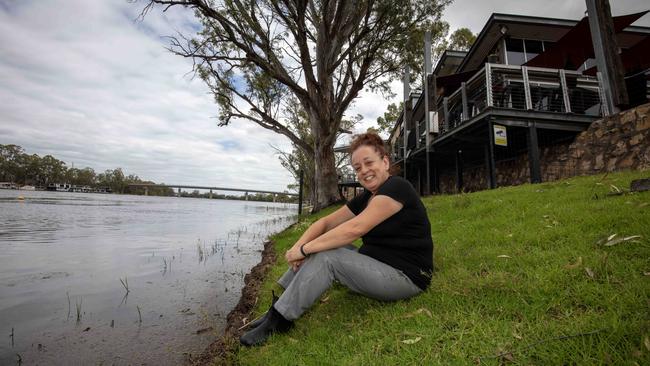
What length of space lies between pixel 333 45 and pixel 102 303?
1232 cm

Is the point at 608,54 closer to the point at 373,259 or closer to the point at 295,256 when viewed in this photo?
the point at 373,259

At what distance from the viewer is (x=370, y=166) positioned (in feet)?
8.66

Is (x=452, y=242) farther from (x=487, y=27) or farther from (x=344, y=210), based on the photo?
(x=487, y=27)

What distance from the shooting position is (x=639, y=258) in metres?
2.32

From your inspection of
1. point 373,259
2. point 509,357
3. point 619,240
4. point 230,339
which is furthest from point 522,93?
point 230,339

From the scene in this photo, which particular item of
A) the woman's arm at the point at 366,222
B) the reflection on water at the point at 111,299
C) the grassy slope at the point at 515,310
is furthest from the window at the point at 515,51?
the woman's arm at the point at 366,222

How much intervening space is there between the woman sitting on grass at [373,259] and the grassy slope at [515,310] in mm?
151

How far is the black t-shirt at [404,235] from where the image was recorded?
7.79 ft

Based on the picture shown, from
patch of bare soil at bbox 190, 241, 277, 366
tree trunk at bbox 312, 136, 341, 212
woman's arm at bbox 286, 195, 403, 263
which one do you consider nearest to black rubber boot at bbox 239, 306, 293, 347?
patch of bare soil at bbox 190, 241, 277, 366

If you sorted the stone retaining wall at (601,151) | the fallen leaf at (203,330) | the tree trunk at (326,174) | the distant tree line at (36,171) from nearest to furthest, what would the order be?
the fallen leaf at (203,330)
the stone retaining wall at (601,151)
the tree trunk at (326,174)
the distant tree line at (36,171)

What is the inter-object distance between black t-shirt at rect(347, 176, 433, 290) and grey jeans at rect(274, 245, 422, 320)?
82mm

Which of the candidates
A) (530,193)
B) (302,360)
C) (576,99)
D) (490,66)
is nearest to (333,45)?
(490,66)

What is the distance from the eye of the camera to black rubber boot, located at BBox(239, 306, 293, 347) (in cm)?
243

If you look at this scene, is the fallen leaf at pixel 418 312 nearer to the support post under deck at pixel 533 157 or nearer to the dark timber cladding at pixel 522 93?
the dark timber cladding at pixel 522 93
